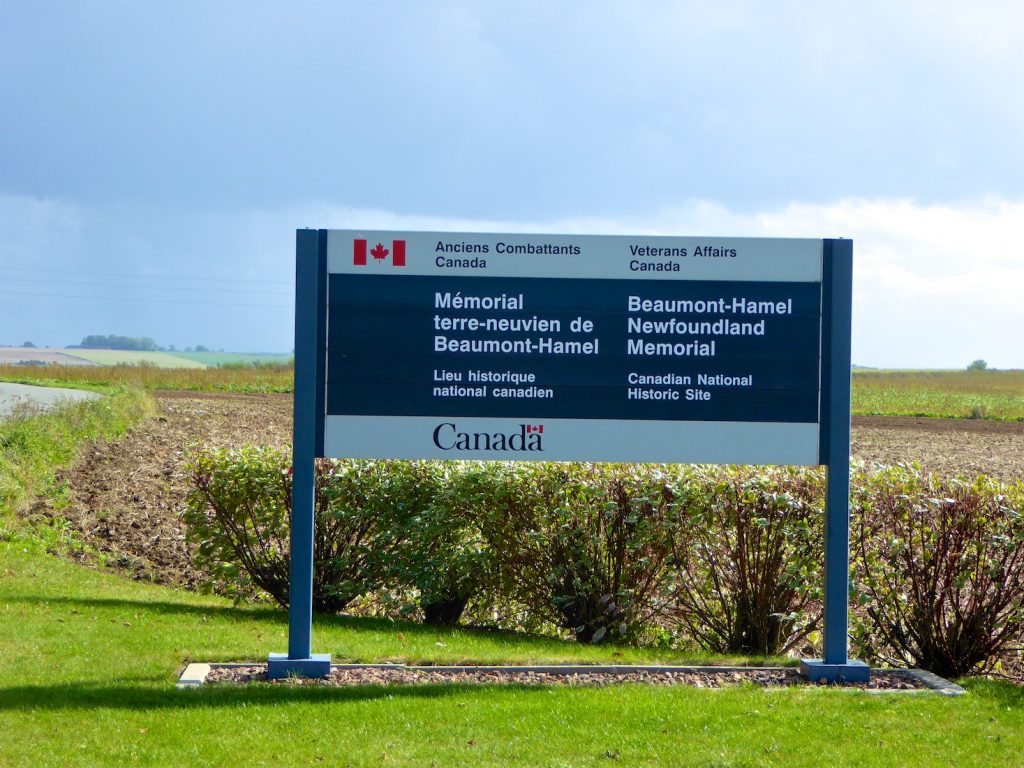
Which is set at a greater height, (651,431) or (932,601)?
(651,431)

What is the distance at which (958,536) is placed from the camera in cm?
754

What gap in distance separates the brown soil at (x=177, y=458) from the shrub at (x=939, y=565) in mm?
6149

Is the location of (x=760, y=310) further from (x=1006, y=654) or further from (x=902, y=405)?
(x=902, y=405)

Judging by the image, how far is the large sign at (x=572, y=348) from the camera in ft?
22.1

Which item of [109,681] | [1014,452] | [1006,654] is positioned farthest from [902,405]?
[109,681]

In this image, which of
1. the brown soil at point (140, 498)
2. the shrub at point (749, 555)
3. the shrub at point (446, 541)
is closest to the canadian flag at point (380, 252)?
the shrub at point (446, 541)

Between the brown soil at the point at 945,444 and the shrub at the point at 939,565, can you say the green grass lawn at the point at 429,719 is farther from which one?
the brown soil at the point at 945,444

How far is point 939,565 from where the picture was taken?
24.9 feet

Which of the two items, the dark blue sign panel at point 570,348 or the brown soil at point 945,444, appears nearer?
the dark blue sign panel at point 570,348

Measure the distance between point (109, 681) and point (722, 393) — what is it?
4.36m

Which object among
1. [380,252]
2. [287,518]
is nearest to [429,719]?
[380,252]

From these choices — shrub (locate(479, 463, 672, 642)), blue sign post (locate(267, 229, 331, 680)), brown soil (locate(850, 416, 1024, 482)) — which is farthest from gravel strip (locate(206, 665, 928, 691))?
brown soil (locate(850, 416, 1024, 482))

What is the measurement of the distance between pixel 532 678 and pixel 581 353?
216 centimetres

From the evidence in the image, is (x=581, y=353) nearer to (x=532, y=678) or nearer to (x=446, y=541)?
(x=532, y=678)
